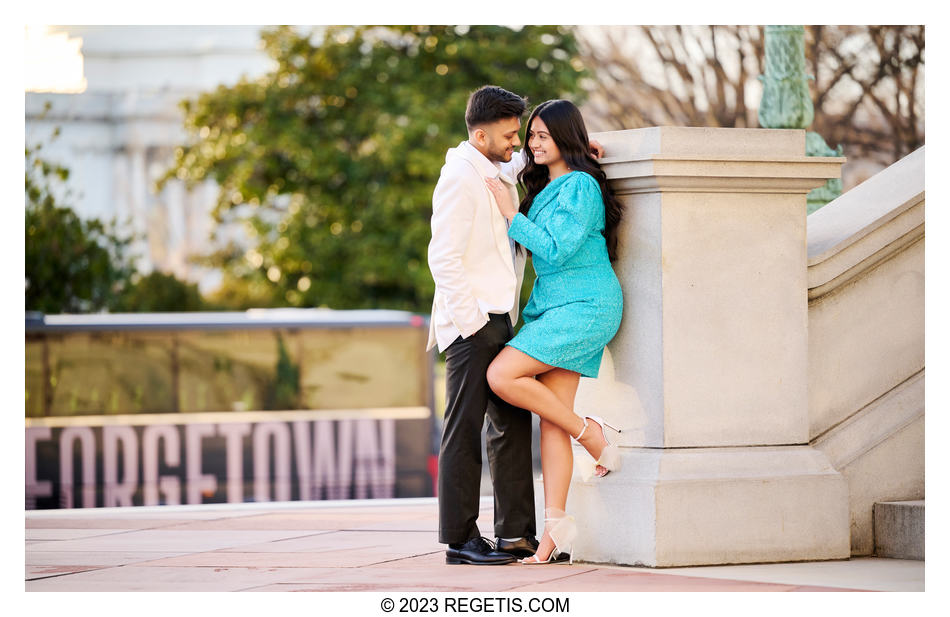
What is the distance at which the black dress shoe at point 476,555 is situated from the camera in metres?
5.99

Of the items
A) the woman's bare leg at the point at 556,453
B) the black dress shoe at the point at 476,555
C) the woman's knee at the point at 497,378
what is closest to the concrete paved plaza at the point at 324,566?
the black dress shoe at the point at 476,555

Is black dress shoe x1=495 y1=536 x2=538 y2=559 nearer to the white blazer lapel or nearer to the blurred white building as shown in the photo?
the white blazer lapel

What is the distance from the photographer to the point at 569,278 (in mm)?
6051

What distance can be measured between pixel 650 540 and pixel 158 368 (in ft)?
41.8

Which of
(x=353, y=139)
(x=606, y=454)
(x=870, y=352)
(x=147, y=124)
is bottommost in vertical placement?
(x=606, y=454)

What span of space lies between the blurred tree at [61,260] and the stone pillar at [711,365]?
664 inches

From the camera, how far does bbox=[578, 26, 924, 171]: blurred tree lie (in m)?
19.9

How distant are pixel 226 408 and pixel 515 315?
12.0 meters

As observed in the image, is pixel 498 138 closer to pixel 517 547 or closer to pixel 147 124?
pixel 517 547

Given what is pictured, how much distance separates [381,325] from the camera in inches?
717

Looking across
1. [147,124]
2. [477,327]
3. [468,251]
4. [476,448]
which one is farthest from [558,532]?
[147,124]

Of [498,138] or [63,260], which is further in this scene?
[63,260]
